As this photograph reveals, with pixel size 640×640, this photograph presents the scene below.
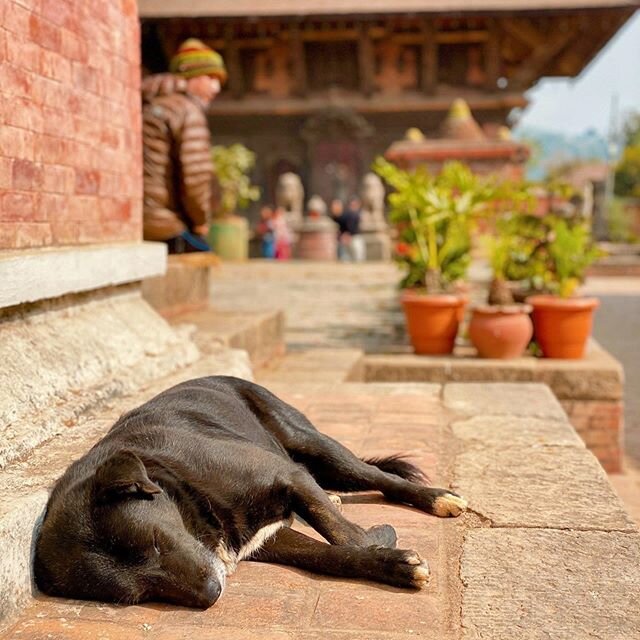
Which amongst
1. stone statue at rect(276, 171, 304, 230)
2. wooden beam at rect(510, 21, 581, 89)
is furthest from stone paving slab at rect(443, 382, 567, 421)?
wooden beam at rect(510, 21, 581, 89)

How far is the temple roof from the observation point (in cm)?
1938

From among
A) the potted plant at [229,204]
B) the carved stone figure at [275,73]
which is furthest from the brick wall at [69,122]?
the carved stone figure at [275,73]

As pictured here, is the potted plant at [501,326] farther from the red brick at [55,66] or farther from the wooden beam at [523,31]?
the wooden beam at [523,31]

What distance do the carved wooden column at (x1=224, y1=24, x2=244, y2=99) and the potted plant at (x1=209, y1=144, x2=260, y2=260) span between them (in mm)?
1663

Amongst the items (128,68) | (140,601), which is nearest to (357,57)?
(128,68)

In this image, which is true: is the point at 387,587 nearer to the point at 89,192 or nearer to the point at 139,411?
the point at 139,411

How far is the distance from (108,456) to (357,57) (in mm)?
20620

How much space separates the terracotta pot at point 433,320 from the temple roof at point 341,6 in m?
14.1

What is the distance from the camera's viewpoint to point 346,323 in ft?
31.2

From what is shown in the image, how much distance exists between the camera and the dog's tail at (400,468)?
10.4 ft

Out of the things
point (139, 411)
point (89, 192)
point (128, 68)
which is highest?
point (128, 68)

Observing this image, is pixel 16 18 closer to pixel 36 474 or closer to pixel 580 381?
pixel 36 474

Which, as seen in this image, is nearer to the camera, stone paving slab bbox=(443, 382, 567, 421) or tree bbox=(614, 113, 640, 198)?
stone paving slab bbox=(443, 382, 567, 421)

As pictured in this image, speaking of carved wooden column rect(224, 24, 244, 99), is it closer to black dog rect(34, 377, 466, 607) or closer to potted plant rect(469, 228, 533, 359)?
potted plant rect(469, 228, 533, 359)
